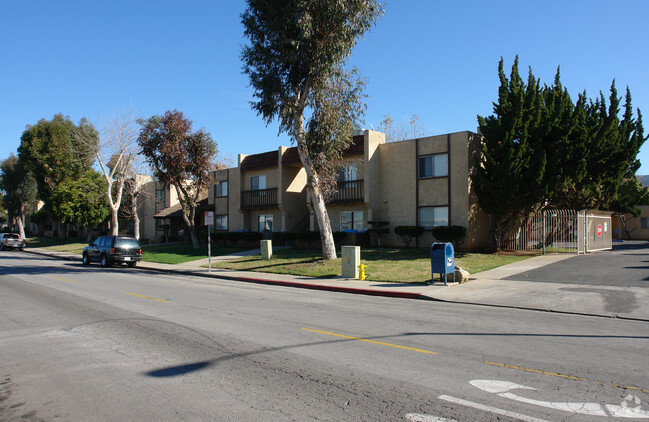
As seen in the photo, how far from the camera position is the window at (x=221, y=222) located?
37.8 meters

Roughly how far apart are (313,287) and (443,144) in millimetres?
12518

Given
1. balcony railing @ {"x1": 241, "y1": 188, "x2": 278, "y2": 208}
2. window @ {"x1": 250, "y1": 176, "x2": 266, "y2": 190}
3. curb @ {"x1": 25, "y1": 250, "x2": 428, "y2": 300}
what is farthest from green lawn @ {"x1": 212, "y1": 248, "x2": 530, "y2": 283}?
window @ {"x1": 250, "y1": 176, "x2": 266, "y2": 190}

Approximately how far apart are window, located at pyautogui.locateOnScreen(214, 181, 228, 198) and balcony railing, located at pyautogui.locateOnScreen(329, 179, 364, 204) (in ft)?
41.0

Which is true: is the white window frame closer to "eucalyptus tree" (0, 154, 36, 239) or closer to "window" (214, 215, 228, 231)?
"window" (214, 215, 228, 231)

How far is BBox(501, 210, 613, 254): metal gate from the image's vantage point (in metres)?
22.6

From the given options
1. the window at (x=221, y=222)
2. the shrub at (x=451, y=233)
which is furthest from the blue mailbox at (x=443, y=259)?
the window at (x=221, y=222)

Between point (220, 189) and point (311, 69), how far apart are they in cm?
2011

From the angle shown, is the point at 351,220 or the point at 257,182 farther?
the point at 257,182

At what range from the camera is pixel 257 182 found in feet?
115

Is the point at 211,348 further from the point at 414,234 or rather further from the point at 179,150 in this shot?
the point at 179,150

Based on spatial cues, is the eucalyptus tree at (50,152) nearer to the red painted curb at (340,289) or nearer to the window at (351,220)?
the window at (351,220)

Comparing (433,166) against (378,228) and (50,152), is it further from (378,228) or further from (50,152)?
(50,152)

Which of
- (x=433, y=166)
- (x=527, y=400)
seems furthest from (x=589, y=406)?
(x=433, y=166)

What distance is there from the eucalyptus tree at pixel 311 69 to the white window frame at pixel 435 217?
243 inches
